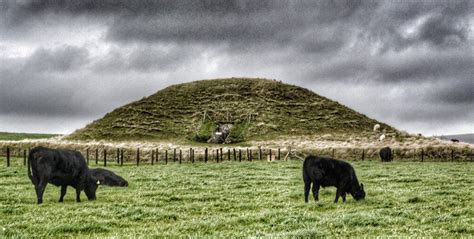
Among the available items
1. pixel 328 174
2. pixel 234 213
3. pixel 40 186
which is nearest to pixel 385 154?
pixel 328 174

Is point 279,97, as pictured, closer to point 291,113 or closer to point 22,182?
point 291,113

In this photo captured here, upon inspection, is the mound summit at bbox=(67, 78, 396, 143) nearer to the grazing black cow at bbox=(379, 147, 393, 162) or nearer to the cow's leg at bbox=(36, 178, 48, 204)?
the grazing black cow at bbox=(379, 147, 393, 162)

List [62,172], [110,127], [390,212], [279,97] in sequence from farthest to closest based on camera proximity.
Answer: [279,97]
[110,127]
[62,172]
[390,212]

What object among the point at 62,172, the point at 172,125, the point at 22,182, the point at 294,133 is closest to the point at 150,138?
the point at 172,125

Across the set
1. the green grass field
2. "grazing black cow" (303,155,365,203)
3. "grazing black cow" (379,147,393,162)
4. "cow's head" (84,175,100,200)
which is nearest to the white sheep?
"grazing black cow" (379,147,393,162)

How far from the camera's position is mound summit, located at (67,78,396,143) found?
9244cm

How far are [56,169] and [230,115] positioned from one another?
86035mm

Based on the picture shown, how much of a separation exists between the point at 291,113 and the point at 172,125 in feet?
85.1

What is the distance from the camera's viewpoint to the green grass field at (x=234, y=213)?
11.3 meters

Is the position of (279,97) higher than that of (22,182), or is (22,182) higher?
(279,97)

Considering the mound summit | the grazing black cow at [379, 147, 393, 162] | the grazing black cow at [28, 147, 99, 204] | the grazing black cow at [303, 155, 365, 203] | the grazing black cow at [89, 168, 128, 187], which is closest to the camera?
the grazing black cow at [28, 147, 99, 204]

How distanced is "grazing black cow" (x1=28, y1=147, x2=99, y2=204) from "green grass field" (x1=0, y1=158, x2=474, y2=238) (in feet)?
2.48

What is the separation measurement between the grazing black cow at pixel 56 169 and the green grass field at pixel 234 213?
76cm

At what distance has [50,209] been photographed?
49.5 ft
